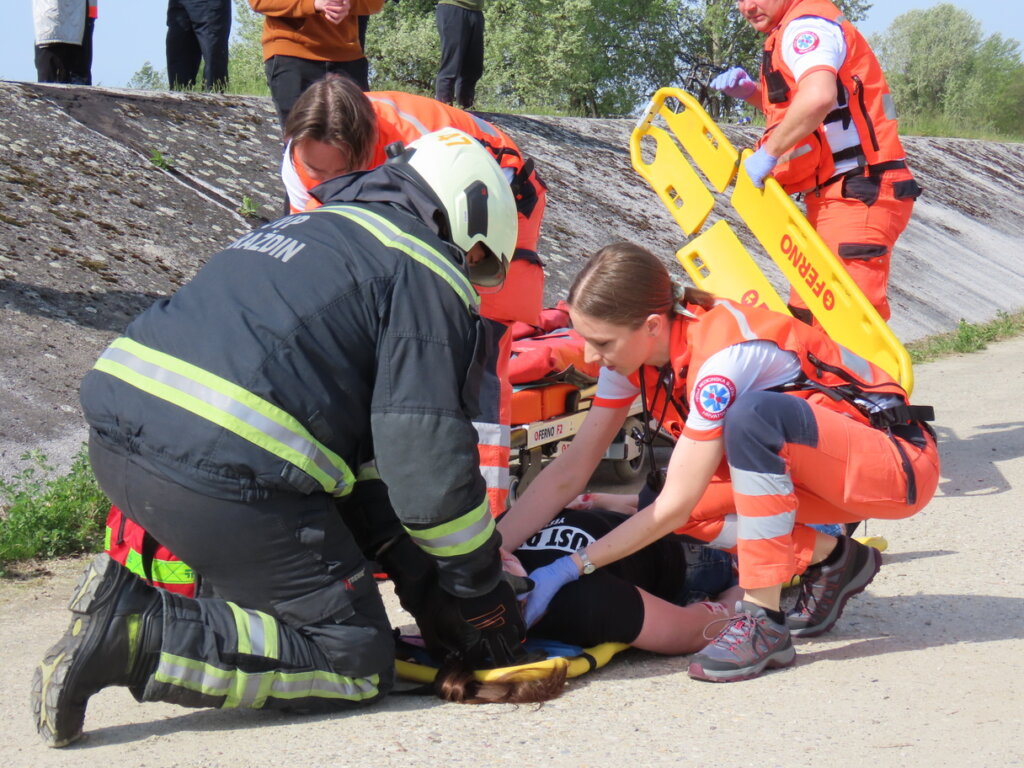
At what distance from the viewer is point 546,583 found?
10.6ft

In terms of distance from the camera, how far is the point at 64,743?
104 inches

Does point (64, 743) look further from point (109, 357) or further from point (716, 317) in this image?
point (716, 317)

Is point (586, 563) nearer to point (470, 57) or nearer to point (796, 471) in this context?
point (796, 471)

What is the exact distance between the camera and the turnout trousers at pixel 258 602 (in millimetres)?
2672

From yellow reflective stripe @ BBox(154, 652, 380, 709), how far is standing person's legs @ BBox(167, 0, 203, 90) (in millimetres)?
6723

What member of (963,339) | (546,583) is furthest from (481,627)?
(963,339)

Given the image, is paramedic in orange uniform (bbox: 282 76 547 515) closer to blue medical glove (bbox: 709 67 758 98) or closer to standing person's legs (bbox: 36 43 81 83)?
blue medical glove (bbox: 709 67 758 98)

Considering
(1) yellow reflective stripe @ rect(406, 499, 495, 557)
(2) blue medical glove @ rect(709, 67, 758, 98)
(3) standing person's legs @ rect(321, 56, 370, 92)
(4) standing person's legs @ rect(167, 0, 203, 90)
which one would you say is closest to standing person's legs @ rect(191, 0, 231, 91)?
(4) standing person's legs @ rect(167, 0, 203, 90)

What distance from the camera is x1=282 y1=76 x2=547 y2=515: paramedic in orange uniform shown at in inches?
147

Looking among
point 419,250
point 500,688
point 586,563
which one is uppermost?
point 419,250

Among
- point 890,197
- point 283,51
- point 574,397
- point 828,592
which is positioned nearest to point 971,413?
point 890,197

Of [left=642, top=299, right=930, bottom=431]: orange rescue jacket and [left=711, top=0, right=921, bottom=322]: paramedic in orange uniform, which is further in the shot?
[left=711, top=0, right=921, bottom=322]: paramedic in orange uniform

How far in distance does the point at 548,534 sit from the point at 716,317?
0.83 metres

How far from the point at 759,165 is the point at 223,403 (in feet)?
10.7
